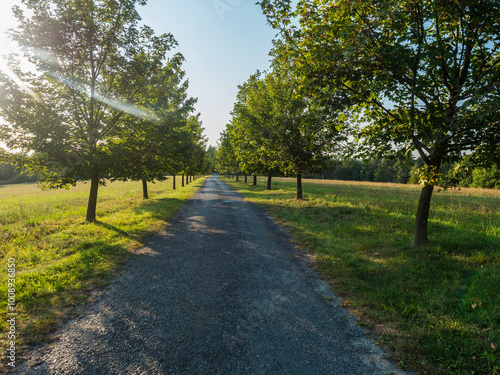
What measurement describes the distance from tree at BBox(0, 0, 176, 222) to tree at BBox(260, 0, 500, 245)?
6.87m

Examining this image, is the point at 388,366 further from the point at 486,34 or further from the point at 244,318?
the point at 486,34

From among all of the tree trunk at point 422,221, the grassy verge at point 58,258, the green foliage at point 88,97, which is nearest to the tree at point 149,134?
the green foliage at point 88,97

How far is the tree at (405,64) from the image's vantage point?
15.3 feet

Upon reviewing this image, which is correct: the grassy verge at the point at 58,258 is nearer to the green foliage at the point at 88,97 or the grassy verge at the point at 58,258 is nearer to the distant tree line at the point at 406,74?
the green foliage at the point at 88,97

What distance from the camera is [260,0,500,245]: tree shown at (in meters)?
4.65

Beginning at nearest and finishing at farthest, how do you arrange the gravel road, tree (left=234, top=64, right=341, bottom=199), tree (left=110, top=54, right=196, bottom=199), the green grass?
the gravel road < the green grass < tree (left=110, top=54, right=196, bottom=199) < tree (left=234, top=64, right=341, bottom=199)

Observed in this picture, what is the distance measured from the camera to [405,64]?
4543 mm

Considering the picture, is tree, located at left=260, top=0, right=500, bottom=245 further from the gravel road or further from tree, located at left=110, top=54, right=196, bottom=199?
tree, located at left=110, top=54, right=196, bottom=199

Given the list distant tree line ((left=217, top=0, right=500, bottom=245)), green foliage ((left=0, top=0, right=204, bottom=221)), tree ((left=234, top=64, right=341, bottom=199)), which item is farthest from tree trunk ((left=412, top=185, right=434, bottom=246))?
green foliage ((left=0, top=0, right=204, bottom=221))

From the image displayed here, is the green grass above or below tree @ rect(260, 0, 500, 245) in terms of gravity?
below

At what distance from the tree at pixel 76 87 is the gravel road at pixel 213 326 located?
19.3 feet

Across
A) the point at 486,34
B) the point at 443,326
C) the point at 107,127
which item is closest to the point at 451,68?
the point at 486,34

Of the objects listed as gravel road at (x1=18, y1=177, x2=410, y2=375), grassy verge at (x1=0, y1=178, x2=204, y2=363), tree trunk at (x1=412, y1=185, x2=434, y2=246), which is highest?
tree trunk at (x1=412, y1=185, x2=434, y2=246)

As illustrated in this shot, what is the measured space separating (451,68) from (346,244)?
19.0ft
